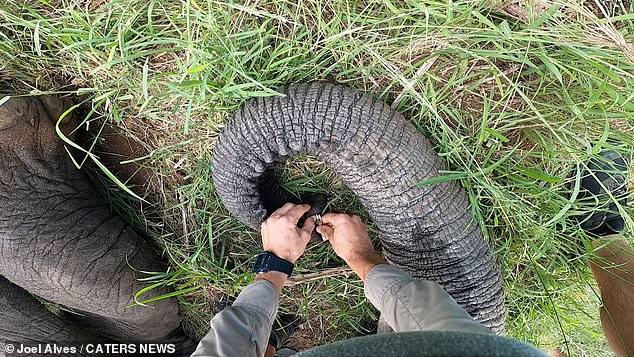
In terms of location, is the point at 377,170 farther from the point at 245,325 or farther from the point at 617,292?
the point at 617,292

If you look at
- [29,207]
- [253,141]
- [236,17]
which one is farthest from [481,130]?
[29,207]

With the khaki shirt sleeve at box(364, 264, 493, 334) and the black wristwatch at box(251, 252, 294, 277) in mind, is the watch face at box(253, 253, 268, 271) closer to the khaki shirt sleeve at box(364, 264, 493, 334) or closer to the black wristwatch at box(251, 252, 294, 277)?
the black wristwatch at box(251, 252, 294, 277)

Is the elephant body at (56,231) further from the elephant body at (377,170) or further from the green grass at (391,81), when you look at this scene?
the elephant body at (377,170)

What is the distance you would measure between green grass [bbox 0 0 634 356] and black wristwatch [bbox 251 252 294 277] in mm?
217

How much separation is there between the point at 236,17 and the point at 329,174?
28.1 inches

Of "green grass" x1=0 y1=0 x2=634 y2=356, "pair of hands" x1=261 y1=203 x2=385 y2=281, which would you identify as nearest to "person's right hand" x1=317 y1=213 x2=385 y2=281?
"pair of hands" x1=261 y1=203 x2=385 y2=281

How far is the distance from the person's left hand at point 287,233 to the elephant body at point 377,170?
0.09 metres

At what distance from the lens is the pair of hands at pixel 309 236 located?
2.04 meters

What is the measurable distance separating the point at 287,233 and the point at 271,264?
0.15 meters

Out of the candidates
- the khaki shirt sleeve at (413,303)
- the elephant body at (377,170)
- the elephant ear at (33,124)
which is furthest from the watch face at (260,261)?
the elephant ear at (33,124)

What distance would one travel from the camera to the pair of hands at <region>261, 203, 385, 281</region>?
2039 millimetres

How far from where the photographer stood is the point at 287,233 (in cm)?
204

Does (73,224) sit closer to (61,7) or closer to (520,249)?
(61,7)

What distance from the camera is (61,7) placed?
2.00 meters
